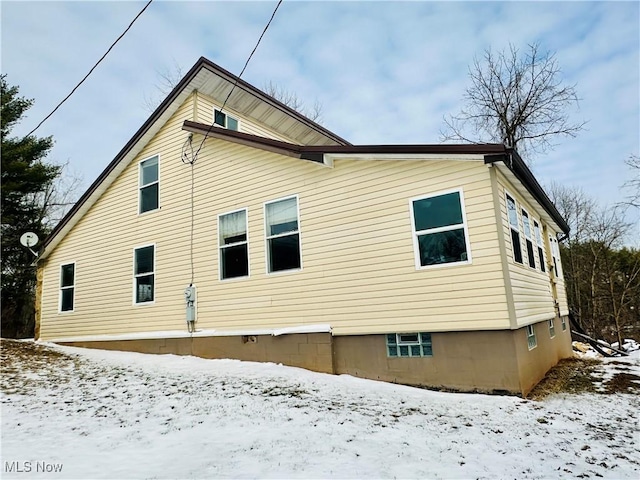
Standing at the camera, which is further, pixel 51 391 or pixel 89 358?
pixel 89 358

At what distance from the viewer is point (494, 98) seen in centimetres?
1828

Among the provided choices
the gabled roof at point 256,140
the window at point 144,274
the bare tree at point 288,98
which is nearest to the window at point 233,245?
the gabled roof at point 256,140

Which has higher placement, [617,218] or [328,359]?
[617,218]

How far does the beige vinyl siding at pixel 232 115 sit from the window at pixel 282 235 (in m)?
3.77

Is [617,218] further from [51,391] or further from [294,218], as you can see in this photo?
[51,391]

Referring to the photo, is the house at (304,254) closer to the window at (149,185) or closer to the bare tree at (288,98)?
the window at (149,185)

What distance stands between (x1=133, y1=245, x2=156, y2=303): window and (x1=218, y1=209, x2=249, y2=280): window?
235cm

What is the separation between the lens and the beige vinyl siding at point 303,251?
651 centimetres

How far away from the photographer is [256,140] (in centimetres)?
876

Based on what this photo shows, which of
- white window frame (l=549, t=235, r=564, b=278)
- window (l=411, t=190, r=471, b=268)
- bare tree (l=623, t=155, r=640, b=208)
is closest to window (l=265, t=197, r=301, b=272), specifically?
window (l=411, t=190, r=471, b=268)

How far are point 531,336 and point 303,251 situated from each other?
15.5 feet

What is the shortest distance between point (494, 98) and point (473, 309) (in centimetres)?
1529

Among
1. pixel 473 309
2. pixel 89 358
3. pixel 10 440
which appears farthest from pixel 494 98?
pixel 10 440

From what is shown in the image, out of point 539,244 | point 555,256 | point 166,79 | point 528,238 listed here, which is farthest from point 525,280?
point 166,79
